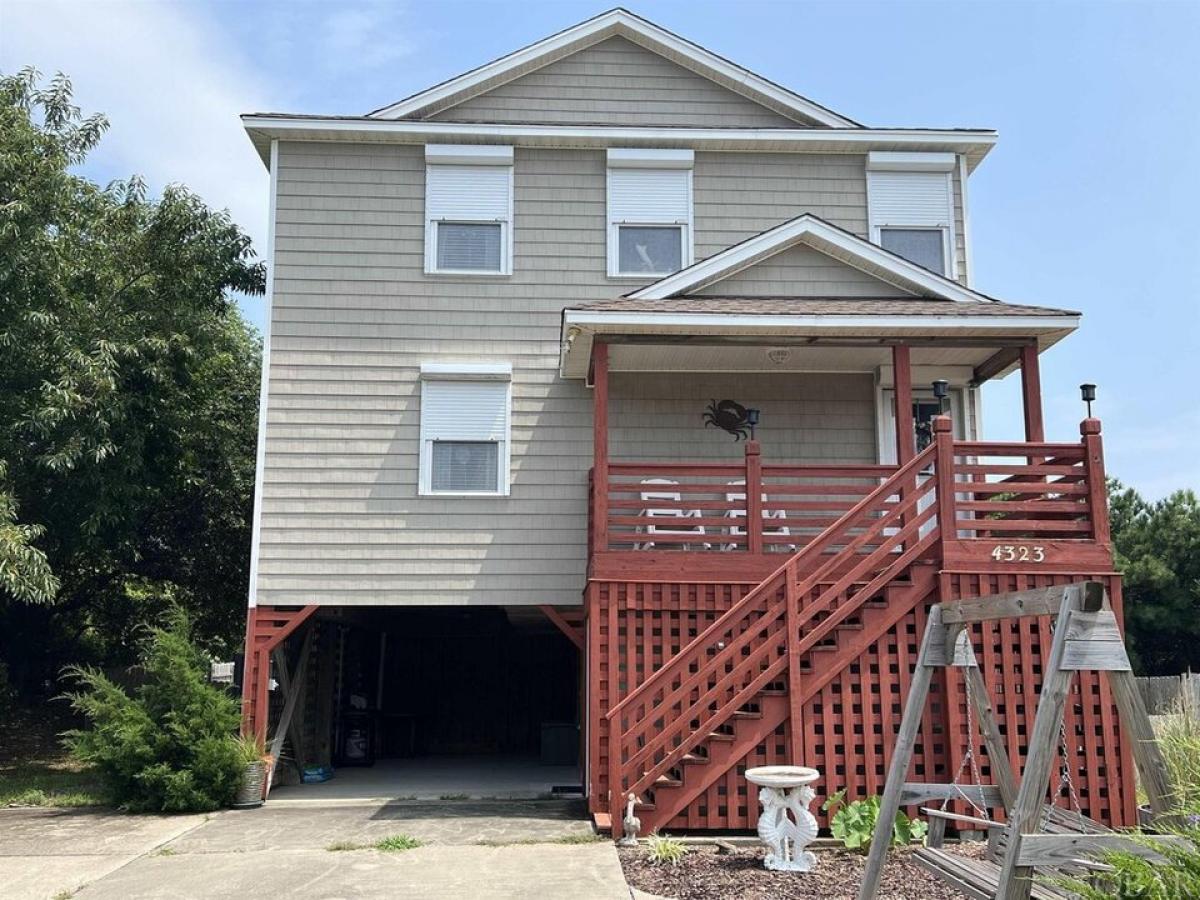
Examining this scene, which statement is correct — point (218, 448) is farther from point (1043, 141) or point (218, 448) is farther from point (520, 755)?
point (1043, 141)

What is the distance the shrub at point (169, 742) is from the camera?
1055cm

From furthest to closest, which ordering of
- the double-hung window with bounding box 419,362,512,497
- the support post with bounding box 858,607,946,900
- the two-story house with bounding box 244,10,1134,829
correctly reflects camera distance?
1. the double-hung window with bounding box 419,362,512,497
2. the two-story house with bounding box 244,10,1134,829
3. the support post with bounding box 858,607,946,900

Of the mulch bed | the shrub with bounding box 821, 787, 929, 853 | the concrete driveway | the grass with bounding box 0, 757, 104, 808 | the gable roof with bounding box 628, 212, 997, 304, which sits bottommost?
the grass with bounding box 0, 757, 104, 808

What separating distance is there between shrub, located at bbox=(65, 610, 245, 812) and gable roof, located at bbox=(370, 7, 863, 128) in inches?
266

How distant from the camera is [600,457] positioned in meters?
10.4

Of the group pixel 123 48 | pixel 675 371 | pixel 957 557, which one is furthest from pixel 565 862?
pixel 123 48

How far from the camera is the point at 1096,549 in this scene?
30.7ft

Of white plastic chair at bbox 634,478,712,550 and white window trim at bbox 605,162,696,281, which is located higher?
white window trim at bbox 605,162,696,281

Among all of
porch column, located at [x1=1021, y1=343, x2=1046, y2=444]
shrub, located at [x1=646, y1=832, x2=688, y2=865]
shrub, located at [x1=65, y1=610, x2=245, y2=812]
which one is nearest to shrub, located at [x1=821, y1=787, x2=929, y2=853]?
shrub, located at [x1=646, y1=832, x2=688, y2=865]

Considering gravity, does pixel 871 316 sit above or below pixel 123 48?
below

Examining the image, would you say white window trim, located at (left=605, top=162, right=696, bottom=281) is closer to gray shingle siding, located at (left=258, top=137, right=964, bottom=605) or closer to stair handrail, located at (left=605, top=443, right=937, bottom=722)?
gray shingle siding, located at (left=258, top=137, right=964, bottom=605)

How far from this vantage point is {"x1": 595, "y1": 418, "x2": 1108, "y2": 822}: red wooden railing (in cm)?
895

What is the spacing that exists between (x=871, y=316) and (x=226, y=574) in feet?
39.7

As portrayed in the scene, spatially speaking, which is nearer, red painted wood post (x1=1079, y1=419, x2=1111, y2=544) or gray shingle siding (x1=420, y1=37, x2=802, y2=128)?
red painted wood post (x1=1079, y1=419, x2=1111, y2=544)
